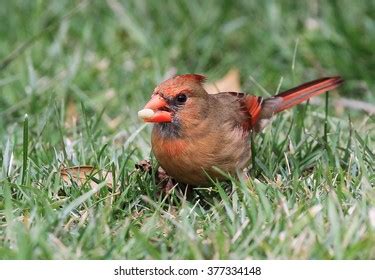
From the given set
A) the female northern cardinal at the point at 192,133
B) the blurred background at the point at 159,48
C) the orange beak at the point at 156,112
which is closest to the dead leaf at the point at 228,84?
the blurred background at the point at 159,48

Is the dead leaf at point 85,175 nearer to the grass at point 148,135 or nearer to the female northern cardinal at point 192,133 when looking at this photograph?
the grass at point 148,135

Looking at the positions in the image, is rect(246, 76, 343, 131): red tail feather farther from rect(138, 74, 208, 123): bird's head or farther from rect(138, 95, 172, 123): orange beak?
rect(138, 95, 172, 123): orange beak

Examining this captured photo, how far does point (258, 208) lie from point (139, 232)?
1.60ft

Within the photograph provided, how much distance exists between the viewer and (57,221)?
293 centimetres

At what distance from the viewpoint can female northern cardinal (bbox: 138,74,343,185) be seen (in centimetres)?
352

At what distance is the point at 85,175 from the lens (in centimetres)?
355

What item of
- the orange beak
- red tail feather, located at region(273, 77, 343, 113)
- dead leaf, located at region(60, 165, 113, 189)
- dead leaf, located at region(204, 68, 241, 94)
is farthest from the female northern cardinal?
dead leaf, located at region(204, 68, 241, 94)
